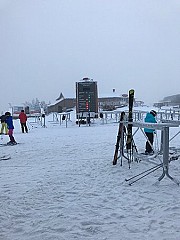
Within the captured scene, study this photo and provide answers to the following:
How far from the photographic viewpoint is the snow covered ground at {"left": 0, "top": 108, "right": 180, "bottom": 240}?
391cm

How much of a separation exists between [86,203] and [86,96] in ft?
75.6

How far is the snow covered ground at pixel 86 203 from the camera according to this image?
3914 mm

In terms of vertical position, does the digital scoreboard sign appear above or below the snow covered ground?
above

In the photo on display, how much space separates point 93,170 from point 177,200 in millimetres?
2811

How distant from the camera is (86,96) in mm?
27750

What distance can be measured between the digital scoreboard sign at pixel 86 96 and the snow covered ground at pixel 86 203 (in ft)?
63.8

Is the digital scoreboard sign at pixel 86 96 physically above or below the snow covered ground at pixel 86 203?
above

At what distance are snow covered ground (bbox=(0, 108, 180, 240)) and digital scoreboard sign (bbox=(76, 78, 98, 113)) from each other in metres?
19.5

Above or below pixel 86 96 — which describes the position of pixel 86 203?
below

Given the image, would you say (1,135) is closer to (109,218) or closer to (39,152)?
(39,152)

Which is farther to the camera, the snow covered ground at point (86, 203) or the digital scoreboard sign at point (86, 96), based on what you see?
the digital scoreboard sign at point (86, 96)

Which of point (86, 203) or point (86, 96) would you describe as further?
point (86, 96)

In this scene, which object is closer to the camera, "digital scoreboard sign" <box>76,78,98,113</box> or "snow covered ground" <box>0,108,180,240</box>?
"snow covered ground" <box>0,108,180,240</box>

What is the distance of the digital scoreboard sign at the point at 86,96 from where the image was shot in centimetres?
2761
